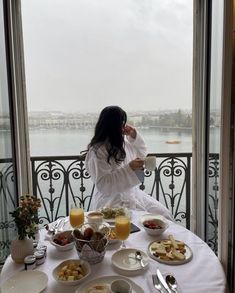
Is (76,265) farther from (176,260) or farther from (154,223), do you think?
(154,223)

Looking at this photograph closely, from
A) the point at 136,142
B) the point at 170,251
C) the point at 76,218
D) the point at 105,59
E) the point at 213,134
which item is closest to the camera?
the point at 170,251

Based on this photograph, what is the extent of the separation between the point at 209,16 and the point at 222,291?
196 centimetres

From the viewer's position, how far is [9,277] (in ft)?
3.61

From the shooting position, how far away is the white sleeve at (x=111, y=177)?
200 cm

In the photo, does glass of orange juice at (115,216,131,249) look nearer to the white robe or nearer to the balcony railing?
the white robe

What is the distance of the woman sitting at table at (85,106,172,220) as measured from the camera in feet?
6.57

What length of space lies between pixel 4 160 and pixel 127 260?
140 centimetres

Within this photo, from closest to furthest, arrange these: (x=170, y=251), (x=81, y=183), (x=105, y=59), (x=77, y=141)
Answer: (x=170, y=251), (x=105, y=59), (x=77, y=141), (x=81, y=183)

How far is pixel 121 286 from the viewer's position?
3.18 feet

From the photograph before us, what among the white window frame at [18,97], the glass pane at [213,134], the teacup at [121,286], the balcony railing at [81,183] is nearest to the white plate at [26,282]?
the teacup at [121,286]

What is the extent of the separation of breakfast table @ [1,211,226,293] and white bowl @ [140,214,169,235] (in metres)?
0.04

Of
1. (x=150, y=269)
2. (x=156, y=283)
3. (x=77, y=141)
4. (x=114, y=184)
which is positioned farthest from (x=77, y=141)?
(x=156, y=283)

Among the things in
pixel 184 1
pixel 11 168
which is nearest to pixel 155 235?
pixel 11 168

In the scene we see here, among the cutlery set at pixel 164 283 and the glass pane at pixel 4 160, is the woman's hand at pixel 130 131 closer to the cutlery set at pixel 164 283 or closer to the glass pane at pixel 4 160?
the glass pane at pixel 4 160
